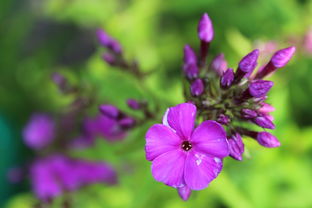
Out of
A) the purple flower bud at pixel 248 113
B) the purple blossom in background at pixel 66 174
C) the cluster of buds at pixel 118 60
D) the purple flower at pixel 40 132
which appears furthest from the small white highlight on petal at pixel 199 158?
the purple flower at pixel 40 132

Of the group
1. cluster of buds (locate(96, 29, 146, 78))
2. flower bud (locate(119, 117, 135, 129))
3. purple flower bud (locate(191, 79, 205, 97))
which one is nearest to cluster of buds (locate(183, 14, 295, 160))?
purple flower bud (locate(191, 79, 205, 97))

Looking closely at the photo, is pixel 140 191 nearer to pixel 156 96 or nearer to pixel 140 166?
pixel 140 166

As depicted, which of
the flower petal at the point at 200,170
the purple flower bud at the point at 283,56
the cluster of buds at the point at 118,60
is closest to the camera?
the flower petal at the point at 200,170

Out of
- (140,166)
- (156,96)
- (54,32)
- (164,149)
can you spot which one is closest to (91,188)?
(140,166)

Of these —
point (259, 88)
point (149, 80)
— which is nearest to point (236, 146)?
point (259, 88)

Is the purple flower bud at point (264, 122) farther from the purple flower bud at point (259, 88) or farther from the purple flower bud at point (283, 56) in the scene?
the purple flower bud at point (283, 56)

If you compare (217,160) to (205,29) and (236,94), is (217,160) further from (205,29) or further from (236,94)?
(205,29)

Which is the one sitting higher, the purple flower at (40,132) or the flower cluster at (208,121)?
the flower cluster at (208,121)
